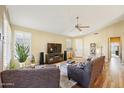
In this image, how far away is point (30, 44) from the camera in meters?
7.37

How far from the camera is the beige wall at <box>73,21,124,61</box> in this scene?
9891 mm

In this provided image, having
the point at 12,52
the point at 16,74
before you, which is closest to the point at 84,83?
the point at 16,74

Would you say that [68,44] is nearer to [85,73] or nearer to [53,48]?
[53,48]

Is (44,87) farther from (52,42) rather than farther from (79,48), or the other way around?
(79,48)

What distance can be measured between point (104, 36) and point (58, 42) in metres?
4.02

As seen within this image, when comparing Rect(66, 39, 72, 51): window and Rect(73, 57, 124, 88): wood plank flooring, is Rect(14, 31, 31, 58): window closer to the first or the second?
Rect(73, 57, 124, 88): wood plank flooring

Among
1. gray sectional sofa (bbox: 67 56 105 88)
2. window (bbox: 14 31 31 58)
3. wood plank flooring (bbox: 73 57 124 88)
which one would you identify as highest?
window (bbox: 14 31 31 58)

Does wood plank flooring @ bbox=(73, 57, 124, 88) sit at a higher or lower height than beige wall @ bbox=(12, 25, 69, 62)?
lower

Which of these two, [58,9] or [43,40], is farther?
[43,40]

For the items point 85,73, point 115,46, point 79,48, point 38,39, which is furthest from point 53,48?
point 115,46

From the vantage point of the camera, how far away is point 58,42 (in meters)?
10.1

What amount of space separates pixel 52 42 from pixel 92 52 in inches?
163

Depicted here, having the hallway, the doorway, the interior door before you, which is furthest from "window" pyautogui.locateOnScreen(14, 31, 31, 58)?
the doorway

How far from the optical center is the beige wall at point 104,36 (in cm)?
989
